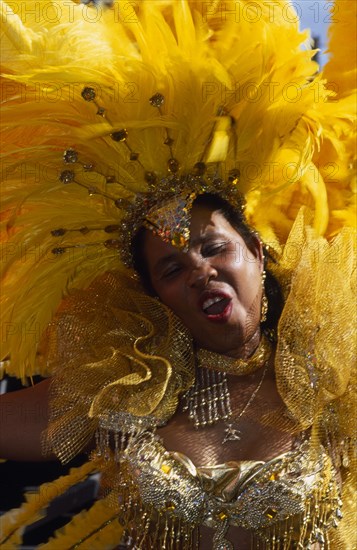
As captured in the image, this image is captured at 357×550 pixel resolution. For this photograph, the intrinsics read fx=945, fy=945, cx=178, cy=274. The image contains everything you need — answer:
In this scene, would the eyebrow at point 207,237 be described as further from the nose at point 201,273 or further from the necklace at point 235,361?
the necklace at point 235,361

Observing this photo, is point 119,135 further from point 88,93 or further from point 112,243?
point 112,243

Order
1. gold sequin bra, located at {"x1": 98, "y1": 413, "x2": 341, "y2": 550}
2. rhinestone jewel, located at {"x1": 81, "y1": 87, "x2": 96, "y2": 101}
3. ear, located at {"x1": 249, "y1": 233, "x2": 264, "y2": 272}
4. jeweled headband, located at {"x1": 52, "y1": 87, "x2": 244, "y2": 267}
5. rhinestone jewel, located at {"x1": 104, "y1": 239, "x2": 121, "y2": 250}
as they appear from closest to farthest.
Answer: gold sequin bra, located at {"x1": 98, "y1": 413, "x2": 341, "y2": 550} → rhinestone jewel, located at {"x1": 81, "y1": 87, "x2": 96, "y2": 101} → jeweled headband, located at {"x1": 52, "y1": 87, "x2": 244, "y2": 267} → ear, located at {"x1": 249, "y1": 233, "x2": 264, "y2": 272} → rhinestone jewel, located at {"x1": 104, "y1": 239, "x2": 121, "y2": 250}

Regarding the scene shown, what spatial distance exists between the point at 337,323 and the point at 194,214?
1.77ft

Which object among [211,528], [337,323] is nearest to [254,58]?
[337,323]

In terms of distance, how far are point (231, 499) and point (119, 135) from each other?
109 centimetres

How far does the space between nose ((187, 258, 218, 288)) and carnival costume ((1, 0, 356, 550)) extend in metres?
0.10

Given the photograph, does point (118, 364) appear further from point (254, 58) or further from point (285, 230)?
point (254, 58)

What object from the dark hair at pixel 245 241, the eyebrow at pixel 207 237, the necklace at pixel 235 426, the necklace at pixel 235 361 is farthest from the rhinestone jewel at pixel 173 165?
the necklace at pixel 235 426

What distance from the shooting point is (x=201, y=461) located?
266 centimetres

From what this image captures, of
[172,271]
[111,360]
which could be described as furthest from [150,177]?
[111,360]

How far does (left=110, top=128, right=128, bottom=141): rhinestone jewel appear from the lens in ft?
9.10

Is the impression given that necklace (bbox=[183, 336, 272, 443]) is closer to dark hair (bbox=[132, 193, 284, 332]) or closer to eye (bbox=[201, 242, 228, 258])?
dark hair (bbox=[132, 193, 284, 332])

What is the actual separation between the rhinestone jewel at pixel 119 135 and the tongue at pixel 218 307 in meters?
0.56

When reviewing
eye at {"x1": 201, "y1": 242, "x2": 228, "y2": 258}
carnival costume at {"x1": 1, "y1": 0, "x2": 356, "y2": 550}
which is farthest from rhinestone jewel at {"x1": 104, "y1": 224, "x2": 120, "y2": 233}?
eye at {"x1": 201, "y1": 242, "x2": 228, "y2": 258}
